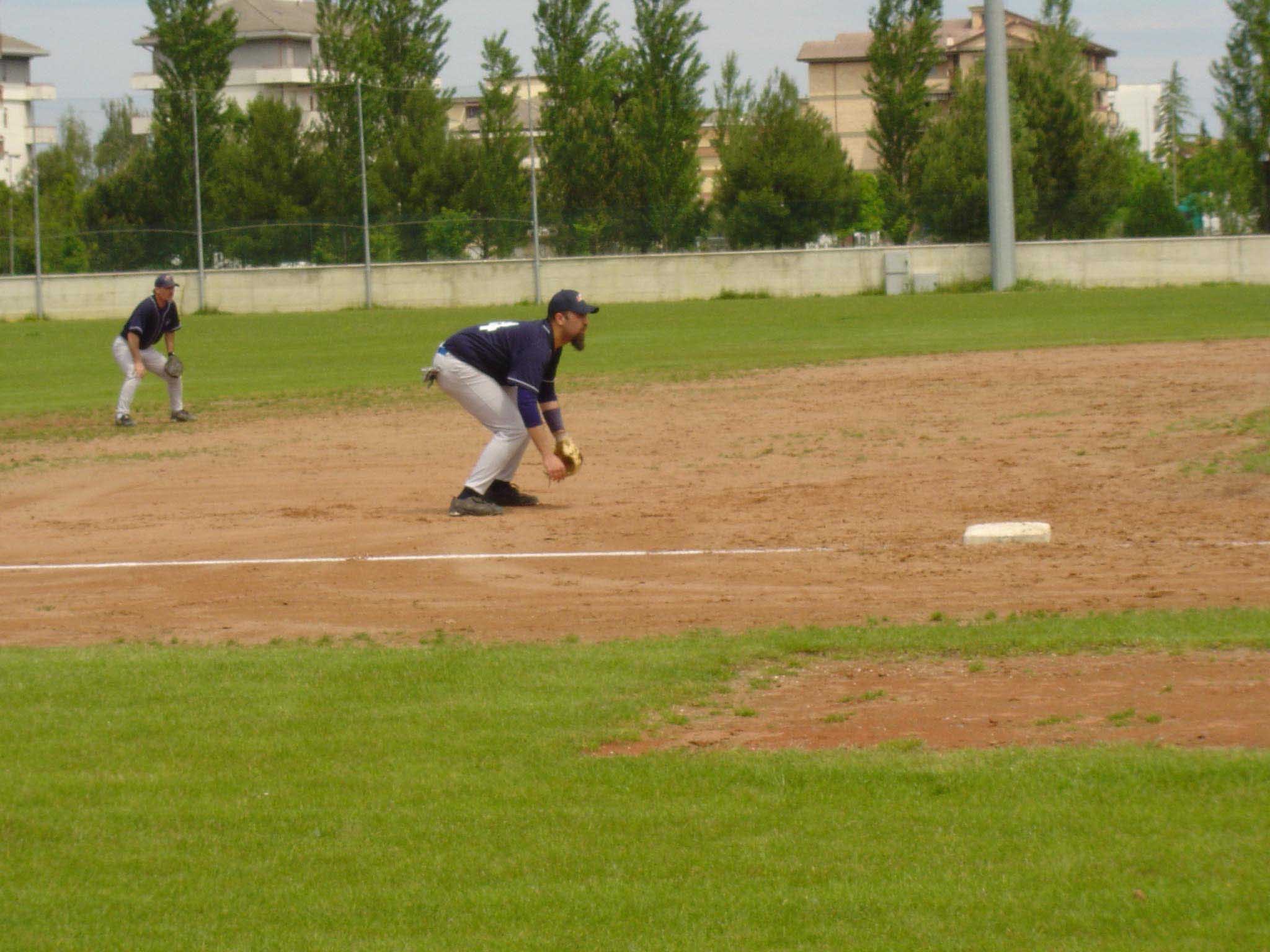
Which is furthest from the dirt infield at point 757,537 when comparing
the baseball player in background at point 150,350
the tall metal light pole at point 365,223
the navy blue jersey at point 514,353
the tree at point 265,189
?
the tree at point 265,189

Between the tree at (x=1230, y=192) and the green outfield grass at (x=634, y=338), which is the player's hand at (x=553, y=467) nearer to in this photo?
the green outfield grass at (x=634, y=338)

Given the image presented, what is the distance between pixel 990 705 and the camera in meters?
6.57

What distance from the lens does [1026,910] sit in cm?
442

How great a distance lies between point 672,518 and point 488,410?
1609 mm

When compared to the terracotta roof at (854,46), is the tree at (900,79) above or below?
below

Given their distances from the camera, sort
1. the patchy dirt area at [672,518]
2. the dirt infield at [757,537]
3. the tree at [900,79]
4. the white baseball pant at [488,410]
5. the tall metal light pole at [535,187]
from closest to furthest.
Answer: the dirt infield at [757,537]
the patchy dirt area at [672,518]
the white baseball pant at [488,410]
the tall metal light pole at [535,187]
the tree at [900,79]

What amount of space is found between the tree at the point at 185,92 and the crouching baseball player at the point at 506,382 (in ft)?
132

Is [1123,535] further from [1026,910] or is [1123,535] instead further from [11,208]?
[11,208]

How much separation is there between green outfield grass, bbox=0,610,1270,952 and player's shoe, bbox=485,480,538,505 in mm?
5456

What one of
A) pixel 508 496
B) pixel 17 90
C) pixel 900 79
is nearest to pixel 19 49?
pixel 17 90

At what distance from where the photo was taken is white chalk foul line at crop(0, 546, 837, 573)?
1041cm

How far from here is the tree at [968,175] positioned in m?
50.3

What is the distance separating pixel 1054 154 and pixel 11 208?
3283 centimetres

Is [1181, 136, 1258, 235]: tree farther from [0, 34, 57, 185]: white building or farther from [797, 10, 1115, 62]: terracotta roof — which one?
[0, 34, 57, 185]: white building
